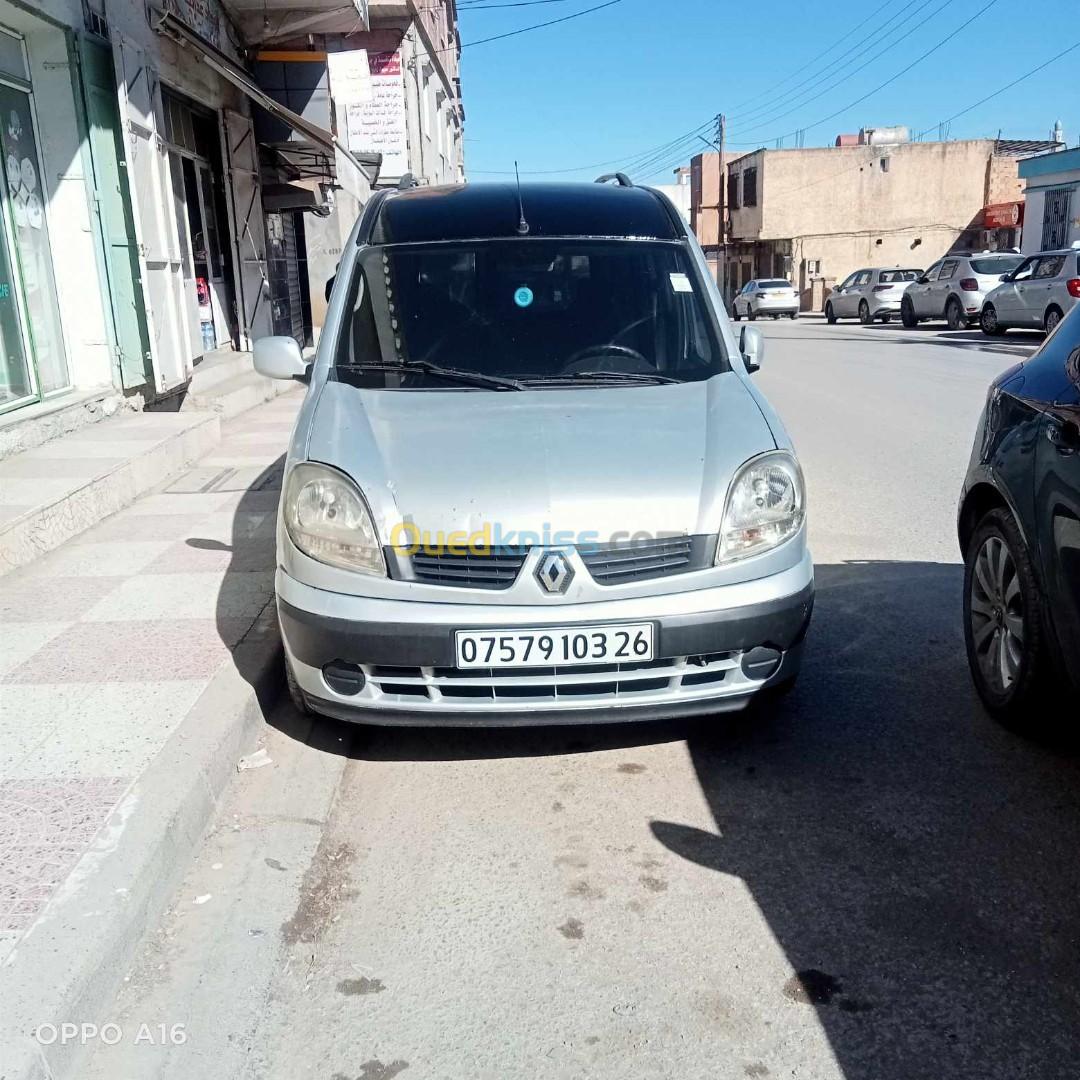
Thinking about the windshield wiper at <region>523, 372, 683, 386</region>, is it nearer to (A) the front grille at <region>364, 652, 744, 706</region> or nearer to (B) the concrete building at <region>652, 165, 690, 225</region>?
(A) the front grille at <region>364, 652, 744, 706</region>

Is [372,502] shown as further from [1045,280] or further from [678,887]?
[1045,280]

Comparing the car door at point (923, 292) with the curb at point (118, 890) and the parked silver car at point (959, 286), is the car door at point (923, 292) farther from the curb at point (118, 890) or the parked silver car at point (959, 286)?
the curb at point (118, 890)

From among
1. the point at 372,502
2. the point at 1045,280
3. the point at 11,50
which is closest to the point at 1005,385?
the point at 372,502

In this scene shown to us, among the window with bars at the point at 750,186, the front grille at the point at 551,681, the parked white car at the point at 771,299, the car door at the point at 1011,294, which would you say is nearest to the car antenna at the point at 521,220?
the front grille at the point at 551,681

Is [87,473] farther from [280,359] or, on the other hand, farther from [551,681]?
[551,681]

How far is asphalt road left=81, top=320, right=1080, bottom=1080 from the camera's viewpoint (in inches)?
90.7

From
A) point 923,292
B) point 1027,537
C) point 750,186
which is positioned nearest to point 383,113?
point 923,292

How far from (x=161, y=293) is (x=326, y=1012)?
8.45 m

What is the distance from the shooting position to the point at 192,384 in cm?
1092

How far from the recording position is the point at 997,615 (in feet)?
12.4

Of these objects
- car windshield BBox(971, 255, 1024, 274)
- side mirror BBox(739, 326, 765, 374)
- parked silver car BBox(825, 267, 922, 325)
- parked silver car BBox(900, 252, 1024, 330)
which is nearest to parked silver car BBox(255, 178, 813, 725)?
side mirror BBox(739, 326, 765, 374)

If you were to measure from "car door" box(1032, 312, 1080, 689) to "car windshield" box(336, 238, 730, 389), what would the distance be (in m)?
1.27

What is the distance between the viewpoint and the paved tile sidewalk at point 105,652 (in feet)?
9.70

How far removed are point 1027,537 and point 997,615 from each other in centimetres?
49
